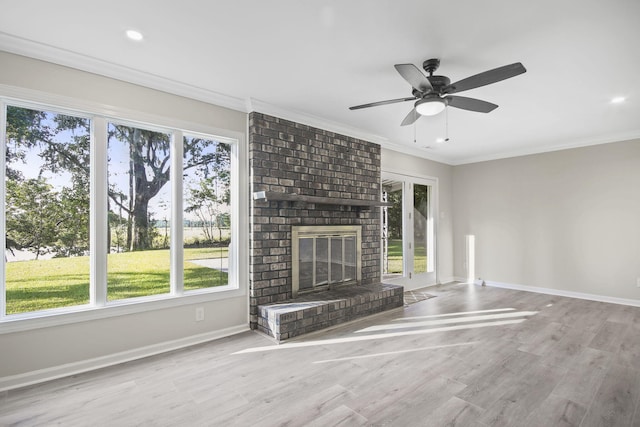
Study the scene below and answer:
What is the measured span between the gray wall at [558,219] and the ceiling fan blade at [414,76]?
4.30 metres

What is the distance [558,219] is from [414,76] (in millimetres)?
4685

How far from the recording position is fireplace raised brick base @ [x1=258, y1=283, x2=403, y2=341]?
3330mm

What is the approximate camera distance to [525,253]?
5820 mm

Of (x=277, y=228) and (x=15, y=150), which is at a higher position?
(x=15, y=150)

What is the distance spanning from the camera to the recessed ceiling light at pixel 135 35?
2.31 m

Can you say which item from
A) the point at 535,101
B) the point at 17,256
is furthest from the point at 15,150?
the point at 535,101

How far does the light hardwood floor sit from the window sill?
0.44 metres

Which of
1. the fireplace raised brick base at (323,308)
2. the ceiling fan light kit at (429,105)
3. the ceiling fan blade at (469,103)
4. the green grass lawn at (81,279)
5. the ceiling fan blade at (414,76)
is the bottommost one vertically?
the fireplace raised brick base at (323,308)

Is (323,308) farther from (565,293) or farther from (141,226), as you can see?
(565,293)

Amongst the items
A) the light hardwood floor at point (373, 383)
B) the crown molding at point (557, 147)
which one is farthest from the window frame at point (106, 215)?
the crown molding at point (557, 147)

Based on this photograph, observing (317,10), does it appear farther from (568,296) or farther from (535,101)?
(568,296)

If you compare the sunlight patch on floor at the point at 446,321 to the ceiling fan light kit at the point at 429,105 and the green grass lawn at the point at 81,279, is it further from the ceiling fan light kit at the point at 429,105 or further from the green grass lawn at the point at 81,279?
the ceiling fan light kit at the point at 429,105

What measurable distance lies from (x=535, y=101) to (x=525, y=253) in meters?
3.29

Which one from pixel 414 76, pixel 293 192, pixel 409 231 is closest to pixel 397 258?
pixel 409 231
